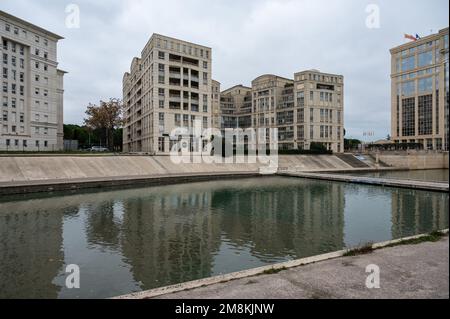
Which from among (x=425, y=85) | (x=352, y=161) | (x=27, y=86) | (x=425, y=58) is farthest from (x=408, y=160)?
(x=27, y=86)

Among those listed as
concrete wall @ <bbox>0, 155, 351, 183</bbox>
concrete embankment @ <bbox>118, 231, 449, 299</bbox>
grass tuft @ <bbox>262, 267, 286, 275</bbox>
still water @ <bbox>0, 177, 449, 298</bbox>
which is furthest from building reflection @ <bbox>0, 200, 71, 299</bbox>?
concrete wall @ <bbox>0, 155, 351, 183</bbox>

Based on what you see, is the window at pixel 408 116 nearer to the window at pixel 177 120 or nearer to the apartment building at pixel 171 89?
the apartment building at pixel 171 89

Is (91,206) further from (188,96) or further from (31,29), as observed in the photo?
(31,29)

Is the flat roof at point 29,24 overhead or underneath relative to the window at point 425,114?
overhead

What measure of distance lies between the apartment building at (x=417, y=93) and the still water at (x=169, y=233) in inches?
3359

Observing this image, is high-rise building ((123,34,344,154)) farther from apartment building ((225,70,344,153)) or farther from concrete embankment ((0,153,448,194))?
concrete embankment ((0,153,448,194))

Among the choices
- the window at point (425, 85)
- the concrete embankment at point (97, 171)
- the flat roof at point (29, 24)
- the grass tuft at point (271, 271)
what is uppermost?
the flat roof at point (29, 24)

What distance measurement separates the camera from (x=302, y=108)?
326ft

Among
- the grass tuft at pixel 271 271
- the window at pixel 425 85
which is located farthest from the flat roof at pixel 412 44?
the grass tuft at pixel 271 271

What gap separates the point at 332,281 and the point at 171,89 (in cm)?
6765

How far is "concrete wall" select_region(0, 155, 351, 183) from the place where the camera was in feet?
112

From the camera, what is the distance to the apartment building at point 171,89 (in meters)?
68.2

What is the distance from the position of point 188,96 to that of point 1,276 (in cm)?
6528
